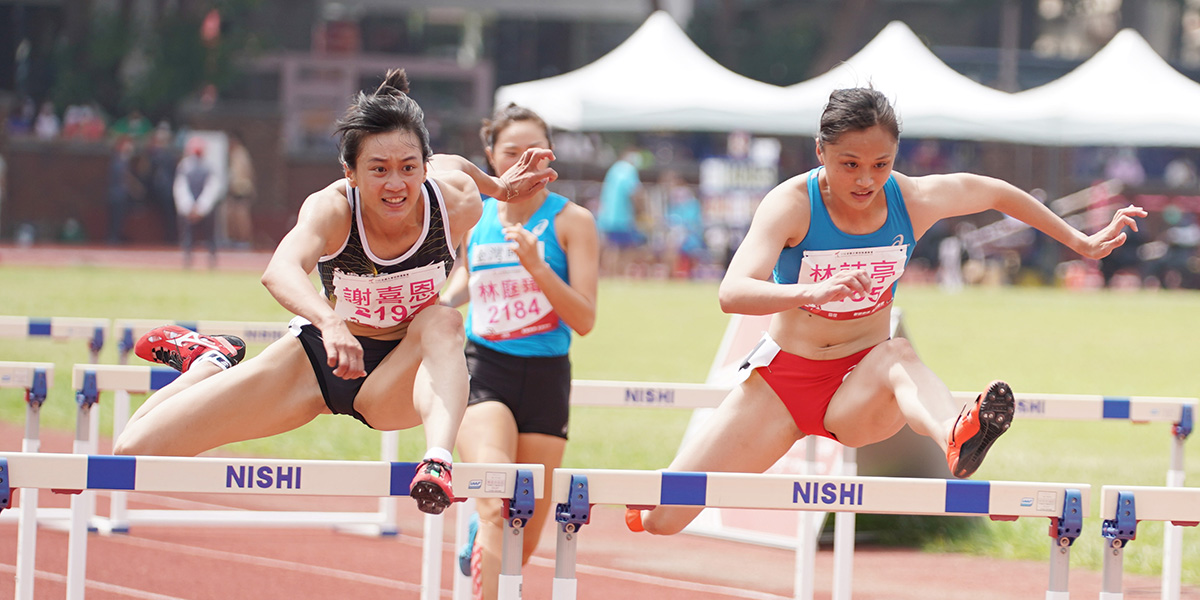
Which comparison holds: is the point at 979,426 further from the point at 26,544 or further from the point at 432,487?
the point at 26,544

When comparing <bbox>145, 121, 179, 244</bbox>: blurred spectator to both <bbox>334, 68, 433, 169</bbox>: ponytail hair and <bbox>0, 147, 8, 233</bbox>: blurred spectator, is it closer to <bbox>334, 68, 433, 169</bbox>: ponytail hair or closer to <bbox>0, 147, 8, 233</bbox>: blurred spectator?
<bbox>0, 147, 8, 233</bbox>: blurred spectator

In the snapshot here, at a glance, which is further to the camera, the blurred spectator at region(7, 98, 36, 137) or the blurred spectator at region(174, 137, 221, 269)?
the blurred spectator at region(7, 98, 36, 137)

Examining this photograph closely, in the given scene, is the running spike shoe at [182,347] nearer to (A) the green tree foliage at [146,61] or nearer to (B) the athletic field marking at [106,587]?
(B) the athletic field marking at [106,587]

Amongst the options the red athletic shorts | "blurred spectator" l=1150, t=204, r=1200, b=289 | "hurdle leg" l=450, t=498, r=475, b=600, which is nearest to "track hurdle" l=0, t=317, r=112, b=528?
"hurdle leg" l=450, t=498, r=475, b=600

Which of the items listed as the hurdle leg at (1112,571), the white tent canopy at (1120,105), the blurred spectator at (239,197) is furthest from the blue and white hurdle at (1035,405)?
the blurred spectator at (239,197)

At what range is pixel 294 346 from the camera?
4352 millimetres

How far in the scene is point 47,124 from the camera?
2667 cm

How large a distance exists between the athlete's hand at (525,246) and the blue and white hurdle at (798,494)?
1.35 m

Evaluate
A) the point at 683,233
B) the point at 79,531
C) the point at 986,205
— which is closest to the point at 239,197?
the point at 683,233

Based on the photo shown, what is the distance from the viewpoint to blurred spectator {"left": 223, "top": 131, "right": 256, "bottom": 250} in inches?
967

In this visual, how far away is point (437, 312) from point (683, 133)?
1037 inches

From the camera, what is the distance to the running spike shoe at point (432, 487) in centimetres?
340

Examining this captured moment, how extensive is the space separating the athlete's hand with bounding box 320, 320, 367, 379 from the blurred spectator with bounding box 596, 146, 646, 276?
17344 millimetres

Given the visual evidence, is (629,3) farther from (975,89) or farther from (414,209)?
(414,209)
